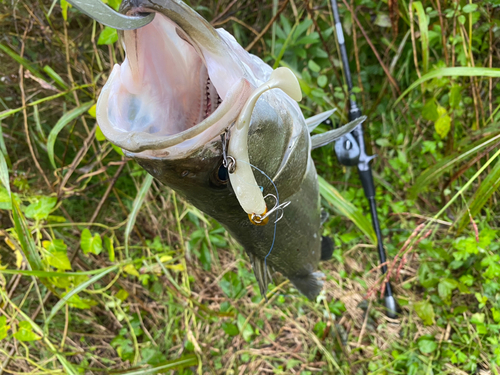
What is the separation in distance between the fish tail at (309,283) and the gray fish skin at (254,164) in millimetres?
400

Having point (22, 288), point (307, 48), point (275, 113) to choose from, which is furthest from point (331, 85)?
point (22, 288)

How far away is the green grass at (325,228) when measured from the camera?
2.01 meters

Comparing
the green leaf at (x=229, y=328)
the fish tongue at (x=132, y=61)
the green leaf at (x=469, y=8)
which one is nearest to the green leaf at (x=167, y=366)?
the green leaf at (x=229, y=328)

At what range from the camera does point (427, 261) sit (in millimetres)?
2312

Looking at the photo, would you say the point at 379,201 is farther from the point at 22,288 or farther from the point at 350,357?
the point at 22,288

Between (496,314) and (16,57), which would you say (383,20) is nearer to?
(496,314)

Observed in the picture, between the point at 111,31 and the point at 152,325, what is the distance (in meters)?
2.43

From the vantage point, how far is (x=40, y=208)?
6.26ft

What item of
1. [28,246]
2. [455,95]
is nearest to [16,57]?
[28,246]

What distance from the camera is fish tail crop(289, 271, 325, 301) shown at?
208 cm

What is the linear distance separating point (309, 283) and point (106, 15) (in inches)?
77.0

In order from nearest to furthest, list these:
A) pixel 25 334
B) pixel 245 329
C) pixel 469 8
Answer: pixel 469 8, pixel 25 334, pixel 245 329

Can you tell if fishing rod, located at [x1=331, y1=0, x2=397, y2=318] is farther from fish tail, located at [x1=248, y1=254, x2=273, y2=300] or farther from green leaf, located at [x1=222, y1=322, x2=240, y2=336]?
green leaf, located at [x1=222, y1=322, x2=240, y2=336]

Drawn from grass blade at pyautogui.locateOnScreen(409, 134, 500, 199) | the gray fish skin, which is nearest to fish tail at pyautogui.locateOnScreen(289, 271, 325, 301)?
the gray fish skin
